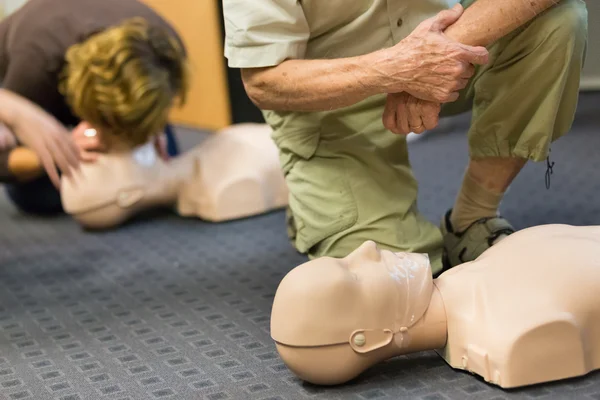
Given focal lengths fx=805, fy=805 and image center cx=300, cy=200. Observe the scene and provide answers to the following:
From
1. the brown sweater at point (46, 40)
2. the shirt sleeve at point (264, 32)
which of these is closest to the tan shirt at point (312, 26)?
the shirt sleeve at point (264, 32)

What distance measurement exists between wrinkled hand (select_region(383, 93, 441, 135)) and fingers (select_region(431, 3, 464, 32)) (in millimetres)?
100

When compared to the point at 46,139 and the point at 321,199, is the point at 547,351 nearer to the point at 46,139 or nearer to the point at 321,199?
the point at 321,199

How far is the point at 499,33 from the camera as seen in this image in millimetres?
1104

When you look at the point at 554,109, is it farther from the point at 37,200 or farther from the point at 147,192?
the point at 37,200

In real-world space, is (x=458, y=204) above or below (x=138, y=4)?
below

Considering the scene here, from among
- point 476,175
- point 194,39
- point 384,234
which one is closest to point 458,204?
point 476,175

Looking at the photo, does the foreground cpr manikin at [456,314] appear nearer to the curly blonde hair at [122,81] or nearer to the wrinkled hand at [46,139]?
the wrinkled hand at [46,139]

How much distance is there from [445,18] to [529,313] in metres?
0.42

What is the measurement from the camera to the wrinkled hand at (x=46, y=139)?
1509 mm

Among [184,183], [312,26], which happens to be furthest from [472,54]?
[184,183]

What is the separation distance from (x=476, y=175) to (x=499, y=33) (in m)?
0.29

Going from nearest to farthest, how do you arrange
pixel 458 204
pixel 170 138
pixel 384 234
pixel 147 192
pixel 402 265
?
pixel 402 265 → pixel 384 234 → pixel 458 204 → pixel 147 192 → pixel 170 138

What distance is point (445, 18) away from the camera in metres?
1.09

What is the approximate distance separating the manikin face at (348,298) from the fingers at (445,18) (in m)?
0.31
